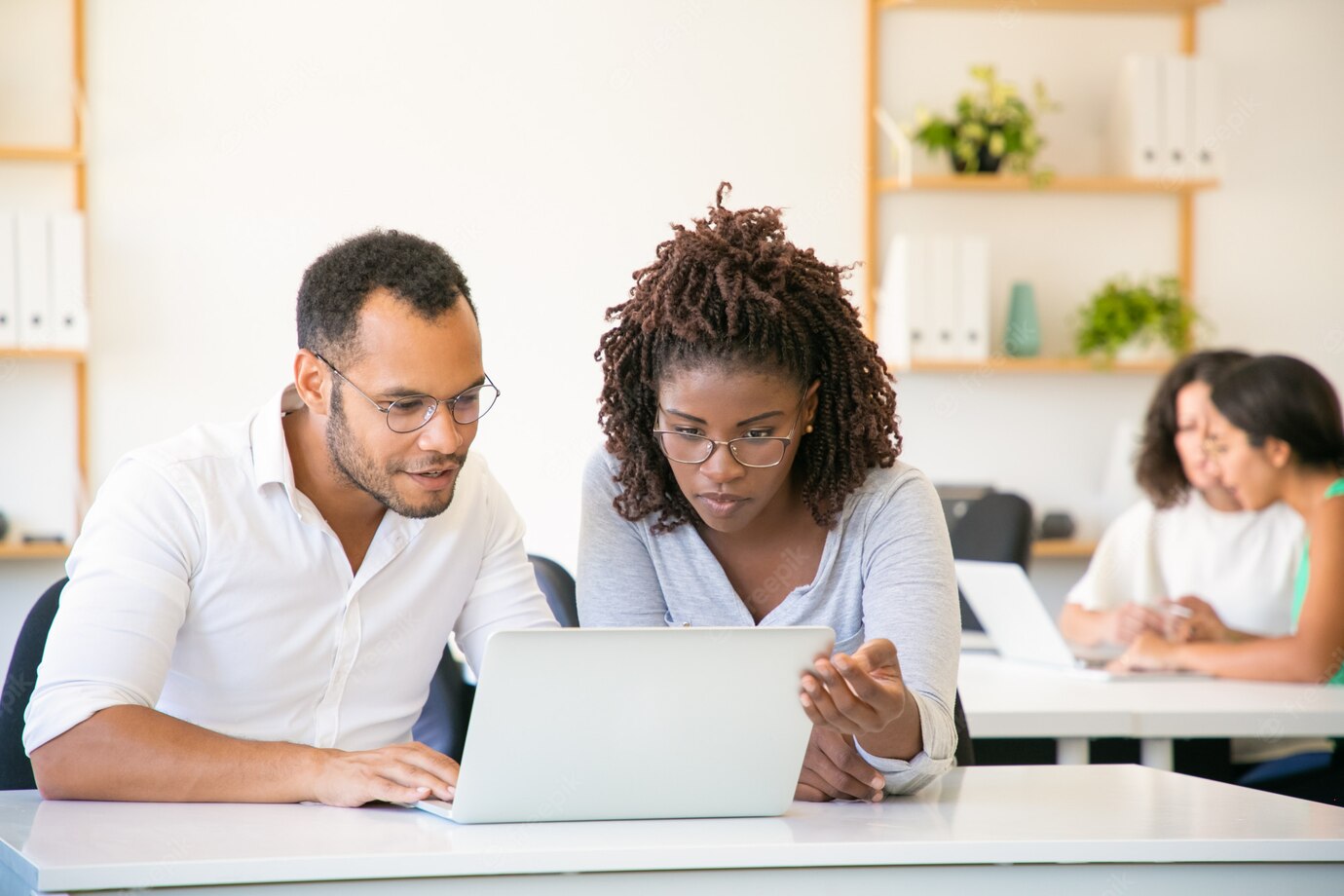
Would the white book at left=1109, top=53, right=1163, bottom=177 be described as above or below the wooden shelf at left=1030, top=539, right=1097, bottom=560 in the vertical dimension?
above

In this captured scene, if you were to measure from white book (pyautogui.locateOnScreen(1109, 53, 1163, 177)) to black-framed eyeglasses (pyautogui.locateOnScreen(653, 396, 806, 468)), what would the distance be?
294 centimetres

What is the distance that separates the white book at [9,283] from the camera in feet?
11.8

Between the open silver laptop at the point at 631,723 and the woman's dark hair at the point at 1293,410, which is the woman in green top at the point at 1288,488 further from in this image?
the open silver laptop at the point at 631,723

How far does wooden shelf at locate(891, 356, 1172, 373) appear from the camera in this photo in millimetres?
A: 4137

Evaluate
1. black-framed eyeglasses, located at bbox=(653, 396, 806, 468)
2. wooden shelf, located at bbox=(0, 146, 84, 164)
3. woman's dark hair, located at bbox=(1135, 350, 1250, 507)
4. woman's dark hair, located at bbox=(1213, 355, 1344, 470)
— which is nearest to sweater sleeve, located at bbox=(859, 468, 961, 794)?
black-framed eyeglasses, located at bbox=(653, 396, 806, 468)

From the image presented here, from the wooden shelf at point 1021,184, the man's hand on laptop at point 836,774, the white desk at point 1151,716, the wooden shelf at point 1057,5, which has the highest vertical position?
the wooden shelf at point 1057,5

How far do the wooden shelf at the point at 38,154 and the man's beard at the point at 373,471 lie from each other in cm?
238

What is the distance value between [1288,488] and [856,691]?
186 cm

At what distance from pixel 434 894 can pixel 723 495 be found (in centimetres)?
61

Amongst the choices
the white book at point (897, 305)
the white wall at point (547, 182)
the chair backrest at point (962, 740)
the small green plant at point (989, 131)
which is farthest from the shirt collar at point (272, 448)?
the small green plant at point (989, 131)

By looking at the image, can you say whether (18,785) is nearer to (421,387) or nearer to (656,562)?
(421,387)

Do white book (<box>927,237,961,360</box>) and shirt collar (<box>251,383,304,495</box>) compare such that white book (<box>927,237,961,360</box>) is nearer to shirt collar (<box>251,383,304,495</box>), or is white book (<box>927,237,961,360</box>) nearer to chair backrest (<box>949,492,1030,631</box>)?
chair backrest (<box>949,492,1030,631</box>)

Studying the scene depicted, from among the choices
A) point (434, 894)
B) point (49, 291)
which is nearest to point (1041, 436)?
point (49, 291)

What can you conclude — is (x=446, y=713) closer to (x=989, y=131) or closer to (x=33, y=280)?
(x=33, y=280)
